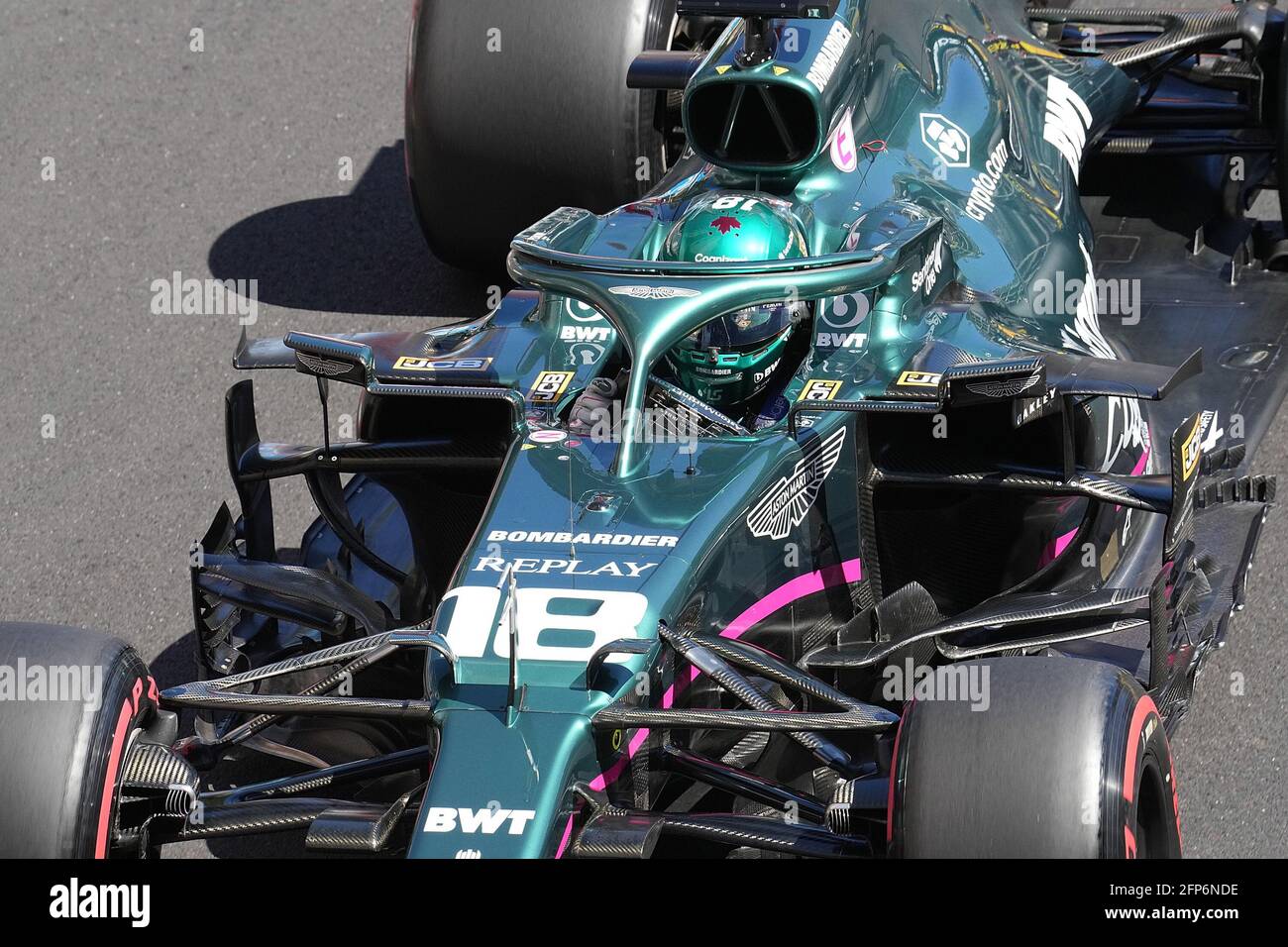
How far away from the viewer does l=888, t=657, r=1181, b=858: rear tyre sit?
4.35m

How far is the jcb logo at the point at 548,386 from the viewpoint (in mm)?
5836

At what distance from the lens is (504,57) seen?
329 inches

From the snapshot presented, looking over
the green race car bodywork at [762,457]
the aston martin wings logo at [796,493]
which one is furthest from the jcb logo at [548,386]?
the aston martin wings logo at [796,493]

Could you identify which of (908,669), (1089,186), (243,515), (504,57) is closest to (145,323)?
(504,57)

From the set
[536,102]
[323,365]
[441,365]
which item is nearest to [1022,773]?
[441,365]

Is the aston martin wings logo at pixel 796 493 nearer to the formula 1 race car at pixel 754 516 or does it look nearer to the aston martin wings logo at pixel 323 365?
the formula 1 race car at pixel 754 516

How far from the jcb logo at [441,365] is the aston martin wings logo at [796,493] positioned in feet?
3.41

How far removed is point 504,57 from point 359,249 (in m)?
1.77

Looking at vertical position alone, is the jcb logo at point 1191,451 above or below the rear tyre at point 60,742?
above

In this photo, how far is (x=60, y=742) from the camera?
4.68m

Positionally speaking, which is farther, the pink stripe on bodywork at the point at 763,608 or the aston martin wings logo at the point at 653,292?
the aston martin wings logo at the point at 653,292

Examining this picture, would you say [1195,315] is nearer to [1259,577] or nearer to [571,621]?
[1259,577]
